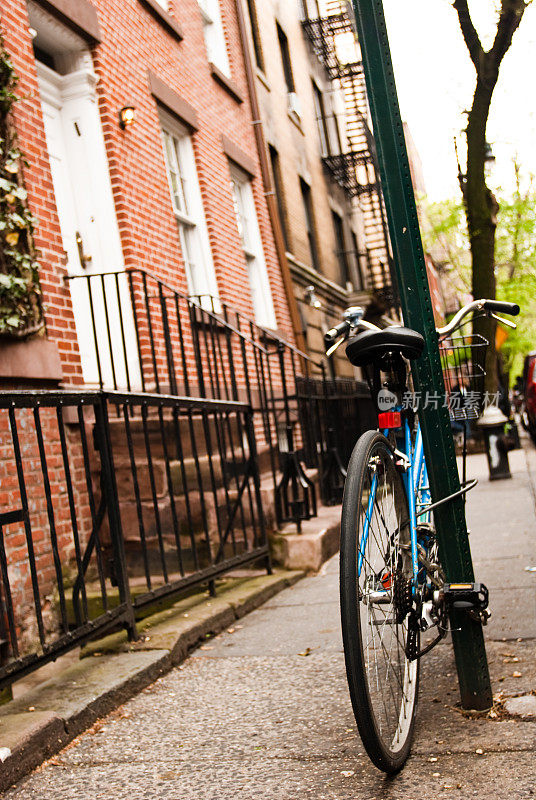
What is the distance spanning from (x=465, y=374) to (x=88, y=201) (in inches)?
173

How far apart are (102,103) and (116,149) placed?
40cm

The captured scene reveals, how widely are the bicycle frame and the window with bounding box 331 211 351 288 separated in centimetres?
1540

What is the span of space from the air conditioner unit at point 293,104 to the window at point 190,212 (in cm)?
609

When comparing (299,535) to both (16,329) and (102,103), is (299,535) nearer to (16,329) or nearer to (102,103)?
(16,329)

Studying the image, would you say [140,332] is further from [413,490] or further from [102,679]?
[413,490]

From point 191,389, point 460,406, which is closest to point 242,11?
point 191,389

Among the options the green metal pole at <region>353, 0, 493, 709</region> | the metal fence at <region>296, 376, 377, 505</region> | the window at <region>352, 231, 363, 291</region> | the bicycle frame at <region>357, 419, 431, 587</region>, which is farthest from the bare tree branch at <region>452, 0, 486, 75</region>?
the bicycle frame at <region>357, 419, 431, 587</region>

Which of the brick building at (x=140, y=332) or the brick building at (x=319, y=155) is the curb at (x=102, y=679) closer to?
the brick building at (x=140, y=332)

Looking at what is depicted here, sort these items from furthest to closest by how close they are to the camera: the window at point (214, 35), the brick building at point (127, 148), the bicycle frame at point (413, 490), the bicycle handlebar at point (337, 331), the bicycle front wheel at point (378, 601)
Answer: the window at point (214, 35) → the brick building at point (127, 148) → the bicycle handlebar at point (337, 331) → the bicycle frame at point (413, 490) → the bicycle front wheel at point (378, 601)

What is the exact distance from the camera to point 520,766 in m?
2.59

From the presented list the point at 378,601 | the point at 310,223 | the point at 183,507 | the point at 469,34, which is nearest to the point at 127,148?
the point at 183,507

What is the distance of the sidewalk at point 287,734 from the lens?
264 centimetres

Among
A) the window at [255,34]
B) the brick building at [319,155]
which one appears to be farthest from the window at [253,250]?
the window at [255,34]

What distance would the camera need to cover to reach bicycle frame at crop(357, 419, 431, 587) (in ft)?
8.60
